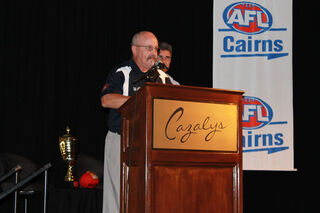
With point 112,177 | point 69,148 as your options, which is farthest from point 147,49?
point 69,148

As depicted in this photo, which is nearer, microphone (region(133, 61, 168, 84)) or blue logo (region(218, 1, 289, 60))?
microphone (region(133, 61, 168, 84))

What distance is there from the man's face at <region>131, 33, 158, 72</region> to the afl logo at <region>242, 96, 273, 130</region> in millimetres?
2014

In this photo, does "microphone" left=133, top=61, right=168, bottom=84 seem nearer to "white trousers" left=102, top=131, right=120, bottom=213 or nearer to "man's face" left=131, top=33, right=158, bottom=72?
"man's face" left=131, top=33, right=158, bottom=72

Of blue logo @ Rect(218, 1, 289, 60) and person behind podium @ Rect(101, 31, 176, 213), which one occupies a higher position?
blue logo @ Rect(218, 1, 289, 60)

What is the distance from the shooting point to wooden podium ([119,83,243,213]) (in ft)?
5.83

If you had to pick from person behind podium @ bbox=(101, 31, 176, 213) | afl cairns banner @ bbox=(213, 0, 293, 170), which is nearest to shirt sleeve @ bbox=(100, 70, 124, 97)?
person behind podium @ bbox=(101, 31, 176, 213)

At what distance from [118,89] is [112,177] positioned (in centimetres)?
57

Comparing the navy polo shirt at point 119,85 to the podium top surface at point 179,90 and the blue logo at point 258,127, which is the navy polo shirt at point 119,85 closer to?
the podium top surface at point 179,90

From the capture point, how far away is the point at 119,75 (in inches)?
107

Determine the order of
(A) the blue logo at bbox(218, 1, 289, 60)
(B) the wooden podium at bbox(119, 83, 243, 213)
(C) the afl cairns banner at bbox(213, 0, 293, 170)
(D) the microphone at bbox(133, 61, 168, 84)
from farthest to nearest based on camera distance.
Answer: (A) the blue logo at bbox(218, 1, 289, 60) → (C) the afl cairns banner at bbox(213, 0, 293, 170) → (D) the microphone at bbox(133, 61, 168, 84) → (B) the wooden podium at bbox(119, 83, 243, 213)

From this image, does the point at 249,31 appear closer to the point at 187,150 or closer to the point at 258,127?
the point at 258,127

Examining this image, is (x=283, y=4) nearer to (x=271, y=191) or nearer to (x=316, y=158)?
(x=316, y=158)

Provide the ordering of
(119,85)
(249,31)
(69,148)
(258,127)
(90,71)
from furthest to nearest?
(90,71), (249,31), (258,127), (69,148), (119,85)

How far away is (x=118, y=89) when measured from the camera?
2.69 metres
